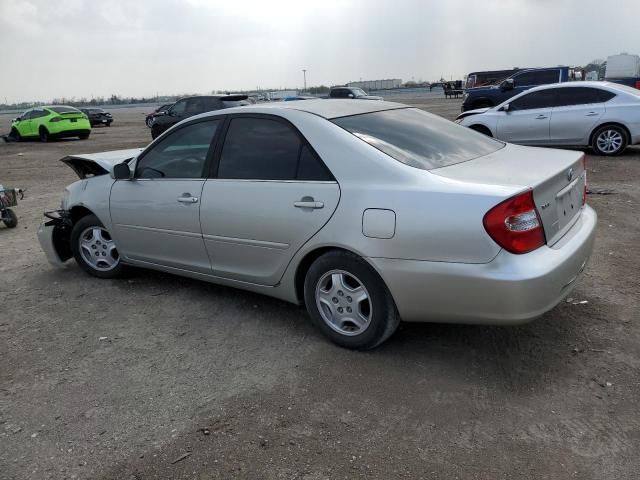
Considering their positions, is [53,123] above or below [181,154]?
below

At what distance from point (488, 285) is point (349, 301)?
0.94 m

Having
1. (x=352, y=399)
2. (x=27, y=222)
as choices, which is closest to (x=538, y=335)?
(x=352, y=399)

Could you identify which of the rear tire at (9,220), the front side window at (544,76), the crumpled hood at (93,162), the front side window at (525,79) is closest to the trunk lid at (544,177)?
the crumpled hood at (93,162)

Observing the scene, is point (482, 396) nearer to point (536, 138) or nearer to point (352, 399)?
point (352, 399)

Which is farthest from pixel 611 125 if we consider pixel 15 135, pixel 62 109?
pixel 15 135

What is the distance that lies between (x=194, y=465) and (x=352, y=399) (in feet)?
3.06

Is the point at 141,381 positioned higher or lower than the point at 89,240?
lower

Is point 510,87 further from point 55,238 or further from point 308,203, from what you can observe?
point 308,203

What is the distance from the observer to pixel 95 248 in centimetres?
527

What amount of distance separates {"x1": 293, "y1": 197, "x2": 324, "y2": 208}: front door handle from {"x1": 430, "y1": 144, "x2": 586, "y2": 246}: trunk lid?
0.75 metres

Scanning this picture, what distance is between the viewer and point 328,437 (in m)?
2.81

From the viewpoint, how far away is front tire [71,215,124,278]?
5.20m

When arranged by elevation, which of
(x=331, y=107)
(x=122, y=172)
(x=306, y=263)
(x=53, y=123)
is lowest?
(x=306, y=263)

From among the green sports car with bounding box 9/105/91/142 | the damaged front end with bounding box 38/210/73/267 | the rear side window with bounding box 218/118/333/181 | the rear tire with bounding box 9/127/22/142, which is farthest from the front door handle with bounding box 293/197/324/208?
the rear tire with bounding box 9/127/22/142
